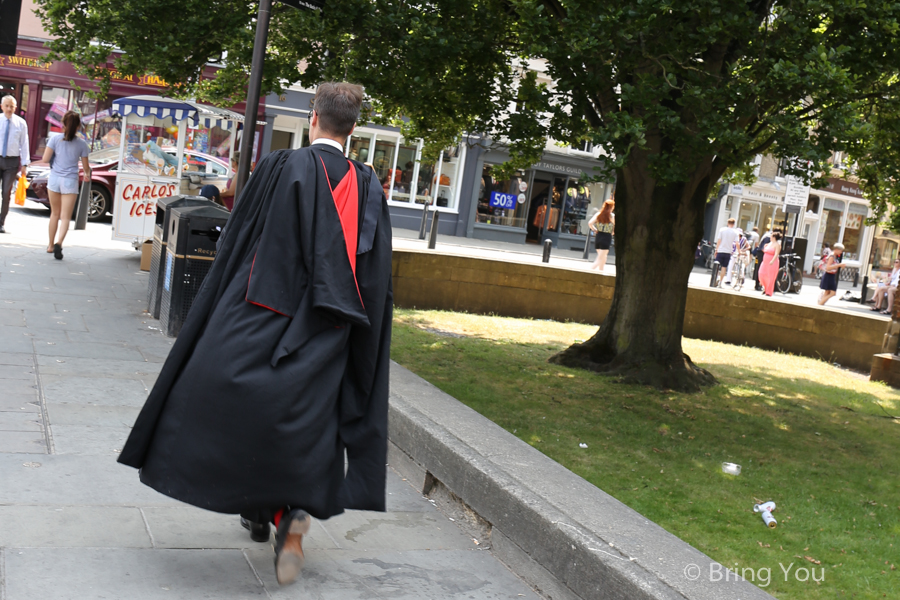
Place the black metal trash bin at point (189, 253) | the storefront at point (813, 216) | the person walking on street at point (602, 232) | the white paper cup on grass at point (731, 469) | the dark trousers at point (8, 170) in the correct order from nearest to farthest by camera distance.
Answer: the white paper cup on grass at point (731, 469) < the black metal trash bin at point (189, 253) < the dark trousers at point (8, 170) < the person walking on street at point (602, 232) < the storefront at point (813, 216)

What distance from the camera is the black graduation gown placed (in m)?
3.18

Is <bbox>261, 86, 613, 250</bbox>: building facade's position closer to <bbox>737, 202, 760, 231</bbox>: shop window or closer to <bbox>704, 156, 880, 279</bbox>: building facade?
<bbox>704, 156, 880, 279</bbox>: building facade

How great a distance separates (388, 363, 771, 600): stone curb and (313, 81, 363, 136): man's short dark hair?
5.70 ft

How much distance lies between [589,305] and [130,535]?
Result: 10.7m

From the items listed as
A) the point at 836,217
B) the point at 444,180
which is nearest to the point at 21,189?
the point at 444,180

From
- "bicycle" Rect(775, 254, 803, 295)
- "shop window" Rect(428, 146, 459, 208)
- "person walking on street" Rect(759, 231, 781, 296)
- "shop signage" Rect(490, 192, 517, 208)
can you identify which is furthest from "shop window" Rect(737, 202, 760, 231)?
"person walking on street" Rect(759, 231, 781, 296)

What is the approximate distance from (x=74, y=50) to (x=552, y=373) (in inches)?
250

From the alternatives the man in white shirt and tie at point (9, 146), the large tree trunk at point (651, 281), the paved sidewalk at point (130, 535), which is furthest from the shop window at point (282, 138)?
the paved sidewalk at point (130, 535)

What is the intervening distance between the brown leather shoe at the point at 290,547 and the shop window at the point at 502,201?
29981 millimetres

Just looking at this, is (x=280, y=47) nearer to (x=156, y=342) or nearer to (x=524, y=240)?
(x=156, y=342)

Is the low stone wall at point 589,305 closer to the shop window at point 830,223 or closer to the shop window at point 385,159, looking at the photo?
the shop window at point 385,159

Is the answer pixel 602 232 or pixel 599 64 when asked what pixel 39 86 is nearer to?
pixel 602 232

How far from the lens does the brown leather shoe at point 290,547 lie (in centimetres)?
322

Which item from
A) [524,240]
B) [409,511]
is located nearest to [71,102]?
[524,240]
